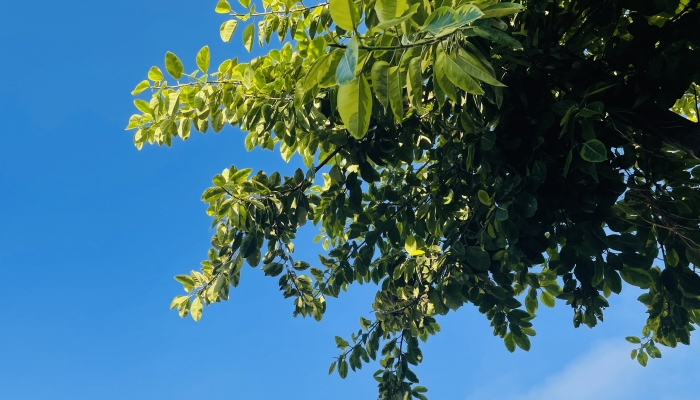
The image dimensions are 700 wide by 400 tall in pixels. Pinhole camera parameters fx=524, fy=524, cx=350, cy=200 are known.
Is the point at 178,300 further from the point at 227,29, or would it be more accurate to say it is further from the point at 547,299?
the point at 547,299

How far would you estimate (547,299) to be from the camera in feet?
13.2

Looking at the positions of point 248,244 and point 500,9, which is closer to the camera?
point 500,9

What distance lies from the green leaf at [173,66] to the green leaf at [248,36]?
49 cm

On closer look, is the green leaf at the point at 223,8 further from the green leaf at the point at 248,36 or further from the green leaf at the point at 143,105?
the green leaf at the point at 143,105

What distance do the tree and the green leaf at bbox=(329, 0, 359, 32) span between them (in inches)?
32.8

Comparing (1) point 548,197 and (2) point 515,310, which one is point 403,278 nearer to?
(2) point 515,310

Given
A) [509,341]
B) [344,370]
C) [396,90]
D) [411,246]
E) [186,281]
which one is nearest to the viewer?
[396,90]

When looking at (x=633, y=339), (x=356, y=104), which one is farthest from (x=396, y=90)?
(x=633, y=339)

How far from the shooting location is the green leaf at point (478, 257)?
10.0 feet

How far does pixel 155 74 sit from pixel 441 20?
2.09 metres

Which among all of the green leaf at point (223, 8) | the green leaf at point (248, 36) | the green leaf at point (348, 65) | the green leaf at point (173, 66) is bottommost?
the green leaf at point (348, 65)

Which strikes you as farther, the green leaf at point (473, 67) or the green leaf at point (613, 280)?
the green leaf at point (613, 280)

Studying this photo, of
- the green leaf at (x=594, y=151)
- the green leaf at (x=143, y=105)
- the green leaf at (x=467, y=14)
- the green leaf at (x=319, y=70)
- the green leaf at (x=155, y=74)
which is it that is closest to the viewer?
the green leaf at (x=467, y=14)

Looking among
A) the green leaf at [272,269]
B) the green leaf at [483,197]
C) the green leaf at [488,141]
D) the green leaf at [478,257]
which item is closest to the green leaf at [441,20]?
the green leaf at [488,141]
